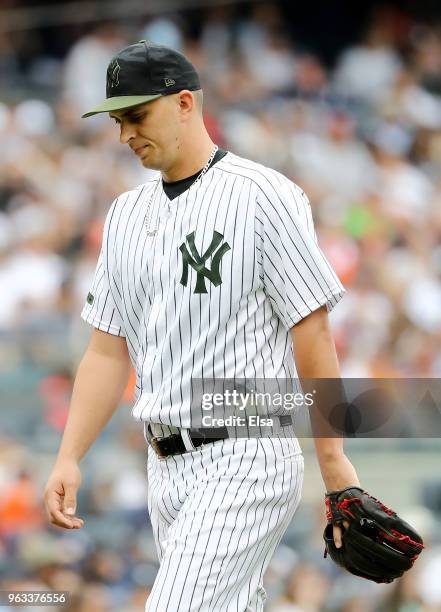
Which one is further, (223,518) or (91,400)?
(91,400)

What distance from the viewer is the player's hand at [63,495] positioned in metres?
2.73

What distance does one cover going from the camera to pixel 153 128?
107 inches

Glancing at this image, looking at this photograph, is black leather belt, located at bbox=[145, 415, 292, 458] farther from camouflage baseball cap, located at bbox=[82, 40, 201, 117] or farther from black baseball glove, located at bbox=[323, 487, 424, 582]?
camouflage baseball cap, located at bbox=[82, 40, 201, 117]

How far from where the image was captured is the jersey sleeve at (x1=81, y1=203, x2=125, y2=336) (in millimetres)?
2943

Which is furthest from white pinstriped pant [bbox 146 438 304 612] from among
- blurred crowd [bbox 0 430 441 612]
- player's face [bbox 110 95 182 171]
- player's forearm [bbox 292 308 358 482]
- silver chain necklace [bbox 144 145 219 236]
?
blurred crowd [bbox 0 430 441 612]

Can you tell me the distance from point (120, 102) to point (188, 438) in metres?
0.82

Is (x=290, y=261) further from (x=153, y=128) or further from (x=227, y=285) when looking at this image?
(x=153, y=128)

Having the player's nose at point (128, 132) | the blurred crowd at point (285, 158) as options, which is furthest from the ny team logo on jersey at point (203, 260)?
the blurred crowd at point (285, 158)

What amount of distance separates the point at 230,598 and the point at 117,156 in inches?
231

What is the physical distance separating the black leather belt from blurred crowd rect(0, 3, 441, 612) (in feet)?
9.40

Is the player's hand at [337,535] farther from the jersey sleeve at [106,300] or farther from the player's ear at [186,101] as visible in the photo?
the player's ear at [186,101]

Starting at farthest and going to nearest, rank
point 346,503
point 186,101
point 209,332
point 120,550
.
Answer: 1. point 120,550
2. point 186,101
3. point 209,332
4. point 346,503

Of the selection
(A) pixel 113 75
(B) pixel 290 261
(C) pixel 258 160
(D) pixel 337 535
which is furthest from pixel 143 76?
(C) pixel 258 160

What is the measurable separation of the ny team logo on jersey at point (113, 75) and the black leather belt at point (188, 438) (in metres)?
0.86
